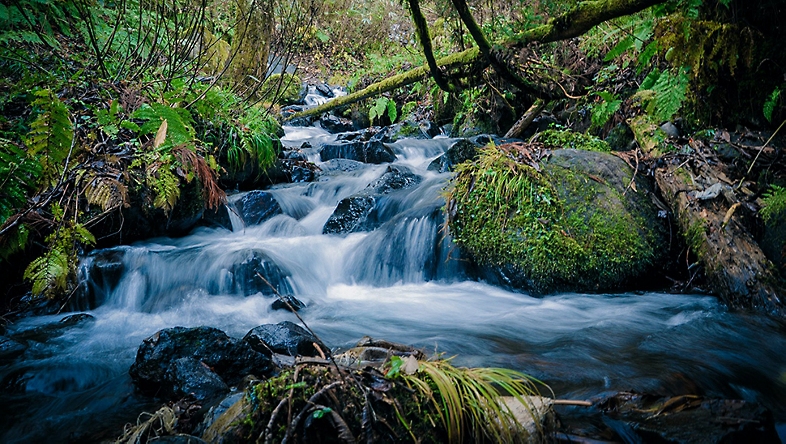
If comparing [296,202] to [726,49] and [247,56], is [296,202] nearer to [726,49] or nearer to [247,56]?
[247,56]

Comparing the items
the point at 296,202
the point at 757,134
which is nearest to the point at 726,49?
the point at 757,134

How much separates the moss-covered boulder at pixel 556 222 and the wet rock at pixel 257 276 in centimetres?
202

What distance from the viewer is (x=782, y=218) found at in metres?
3.89

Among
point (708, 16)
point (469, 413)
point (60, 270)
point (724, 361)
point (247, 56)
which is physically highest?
point (247, 56)

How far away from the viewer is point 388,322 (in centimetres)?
442

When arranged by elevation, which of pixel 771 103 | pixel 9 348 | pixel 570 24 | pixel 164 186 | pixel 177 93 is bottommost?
A: pixel 9 348

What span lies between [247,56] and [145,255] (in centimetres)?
417

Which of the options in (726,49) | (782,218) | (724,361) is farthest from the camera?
(726,49)

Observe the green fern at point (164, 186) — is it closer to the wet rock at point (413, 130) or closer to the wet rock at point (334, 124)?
the wet rock at point (413, 130)

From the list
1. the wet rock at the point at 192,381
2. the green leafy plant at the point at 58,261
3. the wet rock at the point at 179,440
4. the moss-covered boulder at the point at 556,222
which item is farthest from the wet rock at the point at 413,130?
the wet rock at the point at 179,440

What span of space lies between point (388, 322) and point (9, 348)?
3.14 meters

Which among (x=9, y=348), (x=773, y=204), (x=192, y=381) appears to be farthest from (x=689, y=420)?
(x=9, y=348)

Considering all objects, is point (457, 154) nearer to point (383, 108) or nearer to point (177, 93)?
point (383, 108)

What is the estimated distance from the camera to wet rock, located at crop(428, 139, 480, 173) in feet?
24.8
